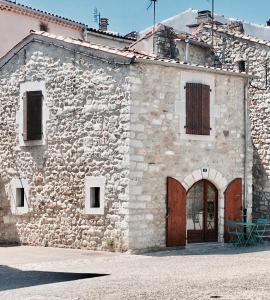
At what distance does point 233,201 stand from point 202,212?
964 millimetres

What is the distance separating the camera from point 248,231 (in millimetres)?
17953

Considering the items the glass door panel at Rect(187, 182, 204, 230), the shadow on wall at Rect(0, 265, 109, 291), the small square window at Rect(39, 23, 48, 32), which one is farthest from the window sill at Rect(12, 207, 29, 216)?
the small square window at Rect(39, 23, 48, 32)

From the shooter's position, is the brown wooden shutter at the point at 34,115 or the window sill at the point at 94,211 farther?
the brown wooden shutter at the point at 34,115

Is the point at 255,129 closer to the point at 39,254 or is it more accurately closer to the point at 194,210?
the point at 194,210

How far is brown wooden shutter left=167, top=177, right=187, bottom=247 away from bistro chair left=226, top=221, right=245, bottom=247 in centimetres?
154

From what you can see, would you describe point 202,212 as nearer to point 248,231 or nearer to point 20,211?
point 248,231

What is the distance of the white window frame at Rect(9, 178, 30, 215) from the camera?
59.6 feet

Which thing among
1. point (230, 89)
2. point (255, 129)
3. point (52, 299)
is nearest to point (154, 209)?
point (230, 89)

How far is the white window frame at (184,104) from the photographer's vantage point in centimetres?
1692

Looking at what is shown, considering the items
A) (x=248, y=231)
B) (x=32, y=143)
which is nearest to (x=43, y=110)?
(x=32, y=143)

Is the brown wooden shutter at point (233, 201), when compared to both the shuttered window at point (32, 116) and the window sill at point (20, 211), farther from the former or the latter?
the window sill at point (20, 211)

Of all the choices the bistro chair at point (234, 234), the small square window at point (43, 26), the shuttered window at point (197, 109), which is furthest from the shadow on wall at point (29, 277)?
→ the small square window at point (43, 26)

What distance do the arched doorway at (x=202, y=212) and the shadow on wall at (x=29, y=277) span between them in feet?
18.6

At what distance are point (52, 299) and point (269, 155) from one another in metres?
11.8
